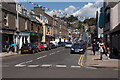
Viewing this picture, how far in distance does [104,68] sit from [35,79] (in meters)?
5.79

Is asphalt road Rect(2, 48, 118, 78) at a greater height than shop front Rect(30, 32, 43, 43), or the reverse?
shop front Rect(30, 32, 43, 43)

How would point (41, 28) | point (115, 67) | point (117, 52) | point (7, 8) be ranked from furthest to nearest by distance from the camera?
point (41, 28)
point (7, 8)
point (117, 52)
point (115, 67)

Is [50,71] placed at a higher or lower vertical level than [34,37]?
lower

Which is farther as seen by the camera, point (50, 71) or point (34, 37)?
point (34, 37)

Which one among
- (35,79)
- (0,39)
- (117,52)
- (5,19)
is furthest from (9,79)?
(5,19)

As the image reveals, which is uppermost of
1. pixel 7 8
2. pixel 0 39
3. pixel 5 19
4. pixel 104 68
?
pixel 7 8

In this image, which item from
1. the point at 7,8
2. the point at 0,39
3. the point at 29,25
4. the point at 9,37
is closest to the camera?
the point at 0,39

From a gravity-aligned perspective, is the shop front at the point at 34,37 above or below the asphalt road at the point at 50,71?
above

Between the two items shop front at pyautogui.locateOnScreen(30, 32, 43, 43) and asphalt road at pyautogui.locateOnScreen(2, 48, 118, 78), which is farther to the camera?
shop front at pyautogui.locateOnScreen(30, 32, 43, 43)

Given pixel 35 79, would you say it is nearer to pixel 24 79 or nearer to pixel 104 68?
pixel 24 79

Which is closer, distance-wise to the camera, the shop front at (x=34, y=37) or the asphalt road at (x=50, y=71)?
the asphalt road at (x=50, y=71)

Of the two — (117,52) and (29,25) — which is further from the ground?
(29,25)

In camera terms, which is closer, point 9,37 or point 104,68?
point 104,68

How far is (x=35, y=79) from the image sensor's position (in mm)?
8469
